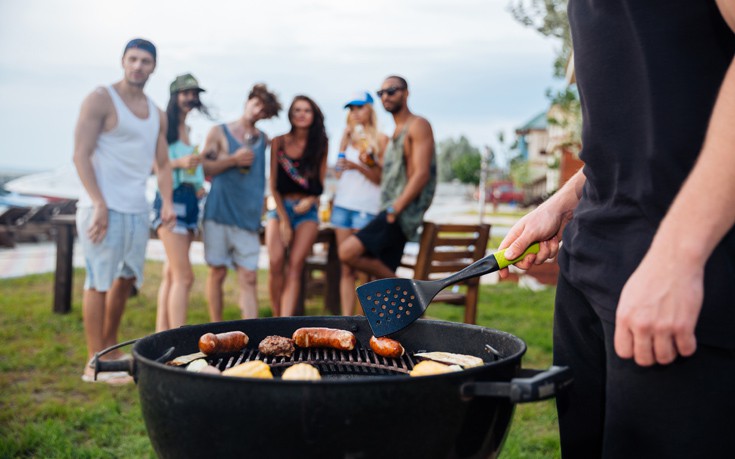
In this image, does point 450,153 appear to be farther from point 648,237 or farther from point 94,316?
point 648,237

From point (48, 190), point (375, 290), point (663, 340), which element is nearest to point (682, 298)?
point (663, 340)

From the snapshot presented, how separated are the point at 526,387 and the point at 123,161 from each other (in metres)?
3.90

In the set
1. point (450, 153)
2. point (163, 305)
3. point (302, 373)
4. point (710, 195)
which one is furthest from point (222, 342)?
point (450, 153)

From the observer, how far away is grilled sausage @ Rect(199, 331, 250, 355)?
69.9 inches

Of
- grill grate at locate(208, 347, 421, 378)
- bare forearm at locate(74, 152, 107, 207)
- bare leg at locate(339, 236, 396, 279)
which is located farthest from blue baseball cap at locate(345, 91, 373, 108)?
grill grate at locate(208, 347, 421, 378)

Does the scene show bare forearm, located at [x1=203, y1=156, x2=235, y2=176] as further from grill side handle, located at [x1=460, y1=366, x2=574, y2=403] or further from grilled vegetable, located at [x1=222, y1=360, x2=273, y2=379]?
grill side handle, located at [x1=460, y1=366, x2=574, y2=403]

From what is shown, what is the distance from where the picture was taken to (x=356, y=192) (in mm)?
5633

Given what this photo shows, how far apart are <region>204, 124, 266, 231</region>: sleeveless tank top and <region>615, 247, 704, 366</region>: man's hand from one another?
454 cm

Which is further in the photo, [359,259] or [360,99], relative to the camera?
[360,99]

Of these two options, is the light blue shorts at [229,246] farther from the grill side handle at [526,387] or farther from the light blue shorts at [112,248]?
the grill side handle at [526,387]

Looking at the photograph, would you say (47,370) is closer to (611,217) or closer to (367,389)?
(367,389)

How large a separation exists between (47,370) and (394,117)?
321cm

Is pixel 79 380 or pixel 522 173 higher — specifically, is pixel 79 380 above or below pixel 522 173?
below

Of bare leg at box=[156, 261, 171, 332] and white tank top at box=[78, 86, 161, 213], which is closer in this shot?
white tank top at box=[78, 86, 161, 213]
